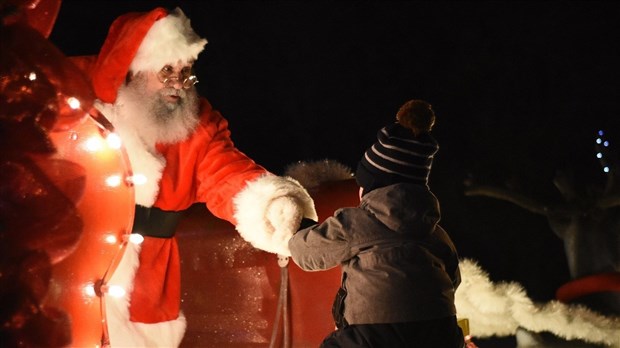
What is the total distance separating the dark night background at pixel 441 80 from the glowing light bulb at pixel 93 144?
3.52 m

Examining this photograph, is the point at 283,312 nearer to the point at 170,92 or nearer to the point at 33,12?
the point at 170,92

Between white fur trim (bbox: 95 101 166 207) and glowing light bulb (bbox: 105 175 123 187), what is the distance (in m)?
0.54

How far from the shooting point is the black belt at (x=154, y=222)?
2875 mm

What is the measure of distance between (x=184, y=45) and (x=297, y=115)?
9.95ft

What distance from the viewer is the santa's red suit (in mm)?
2748

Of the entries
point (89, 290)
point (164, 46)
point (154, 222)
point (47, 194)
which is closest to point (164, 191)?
point (154, 222)

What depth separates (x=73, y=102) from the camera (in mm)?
2023

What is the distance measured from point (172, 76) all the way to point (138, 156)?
382mm

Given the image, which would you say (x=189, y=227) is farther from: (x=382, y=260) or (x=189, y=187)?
(x=382, y=260)

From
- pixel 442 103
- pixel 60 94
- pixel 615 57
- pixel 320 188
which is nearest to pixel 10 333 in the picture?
pixel 60 94

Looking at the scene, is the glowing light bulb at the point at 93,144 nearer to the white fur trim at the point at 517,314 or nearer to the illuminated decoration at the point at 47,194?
the illuminated decoration at the point at 47,194

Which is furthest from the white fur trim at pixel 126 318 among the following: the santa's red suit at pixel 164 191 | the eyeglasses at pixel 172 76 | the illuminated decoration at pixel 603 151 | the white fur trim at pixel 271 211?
the illuminated decoration at pixel 603 151

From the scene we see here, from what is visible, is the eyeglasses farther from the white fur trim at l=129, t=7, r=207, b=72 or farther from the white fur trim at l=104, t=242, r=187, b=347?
the white fur trim at l=104, t=242, r=187, b=347

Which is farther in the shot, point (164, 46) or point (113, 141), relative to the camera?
point (164, 46)
